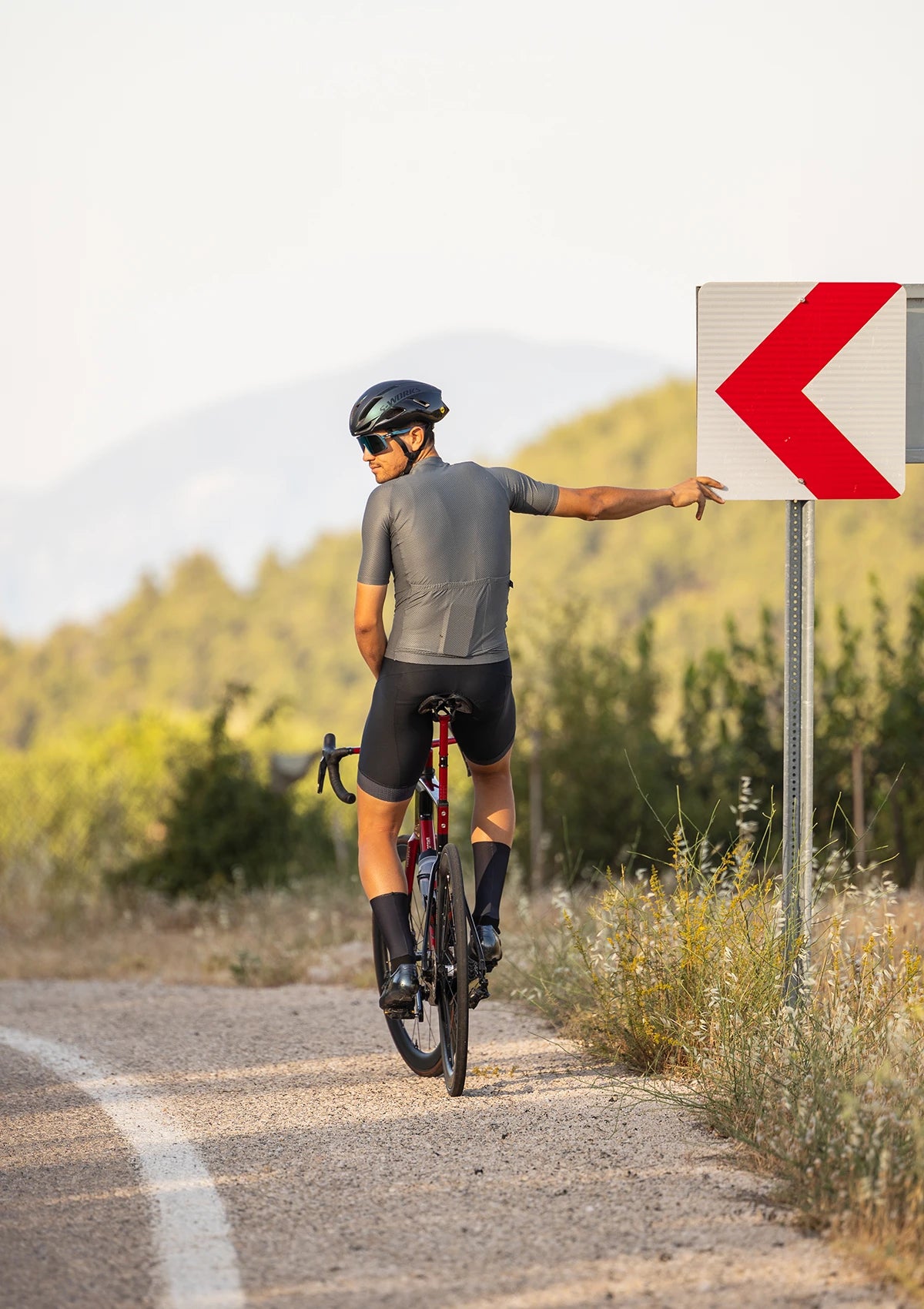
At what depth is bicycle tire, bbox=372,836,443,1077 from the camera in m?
4.93

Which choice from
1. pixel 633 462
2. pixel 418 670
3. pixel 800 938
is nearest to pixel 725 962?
pixel 800 938

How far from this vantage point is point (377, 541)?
15.1 ft

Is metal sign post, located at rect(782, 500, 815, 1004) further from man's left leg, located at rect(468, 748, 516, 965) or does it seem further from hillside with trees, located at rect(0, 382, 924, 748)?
hillside with trees, located at rect(0, 382, 924, 748)

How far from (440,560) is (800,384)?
4.34 feet

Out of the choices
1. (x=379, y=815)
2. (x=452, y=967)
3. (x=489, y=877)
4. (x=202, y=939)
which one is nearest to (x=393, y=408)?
(x=379, y=815)

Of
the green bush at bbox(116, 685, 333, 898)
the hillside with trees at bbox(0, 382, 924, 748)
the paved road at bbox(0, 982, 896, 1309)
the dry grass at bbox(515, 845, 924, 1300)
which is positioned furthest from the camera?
the hillside with trees at bbox(0, 382, 924, 748)

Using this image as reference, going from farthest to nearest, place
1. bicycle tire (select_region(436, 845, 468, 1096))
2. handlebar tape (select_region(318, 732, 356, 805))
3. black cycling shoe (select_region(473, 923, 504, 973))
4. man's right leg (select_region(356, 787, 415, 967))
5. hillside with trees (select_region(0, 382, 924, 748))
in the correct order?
hillside with trees (select_region(0, 382, 924, 748)), handlebar tape (select_region(318, 732, 356, 805)), man's right leg (select_region(356, 787, 415, 967)), black cycling shoe (select_region(473, 923, 504, 973)), bicycle tire (select_region(436, 845, 468, 1096))

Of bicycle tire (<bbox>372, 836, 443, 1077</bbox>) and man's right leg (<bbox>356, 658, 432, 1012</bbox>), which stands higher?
man's right leg (<bbox>356, 658, 432, 1012</bbox>)

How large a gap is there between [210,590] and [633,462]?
1673 centimetres

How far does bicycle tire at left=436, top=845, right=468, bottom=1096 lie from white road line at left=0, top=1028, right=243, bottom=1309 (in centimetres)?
86

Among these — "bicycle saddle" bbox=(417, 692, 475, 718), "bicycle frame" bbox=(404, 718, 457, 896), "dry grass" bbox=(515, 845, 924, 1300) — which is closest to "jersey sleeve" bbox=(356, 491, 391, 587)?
"bicycle saddle" bbox=(417, 692, 475, 718)

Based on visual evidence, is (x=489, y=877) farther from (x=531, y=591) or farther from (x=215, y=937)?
(x=531, y=591)

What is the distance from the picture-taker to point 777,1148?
12.0 ft

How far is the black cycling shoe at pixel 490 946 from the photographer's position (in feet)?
15.4
